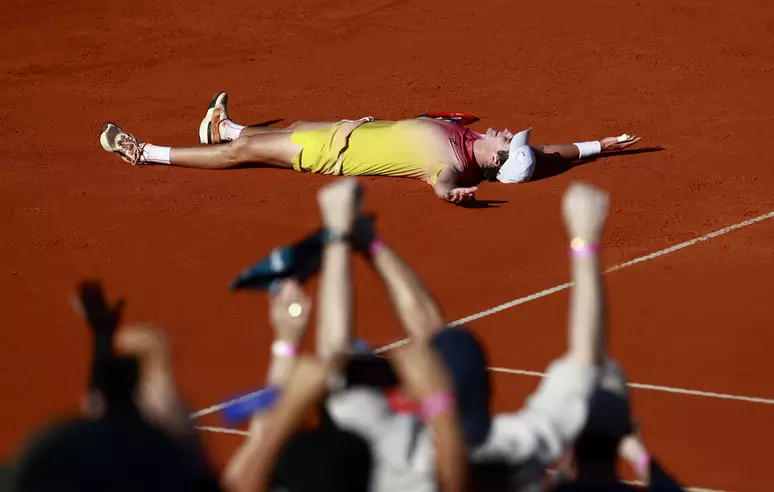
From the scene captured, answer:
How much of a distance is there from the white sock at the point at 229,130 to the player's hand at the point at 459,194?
215 centimetres

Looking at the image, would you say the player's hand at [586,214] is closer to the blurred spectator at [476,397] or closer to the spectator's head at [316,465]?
the blurred spectator at [476,397]

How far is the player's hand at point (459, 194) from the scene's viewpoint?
871cm

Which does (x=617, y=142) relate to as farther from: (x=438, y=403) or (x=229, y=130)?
(x=438, y=403)

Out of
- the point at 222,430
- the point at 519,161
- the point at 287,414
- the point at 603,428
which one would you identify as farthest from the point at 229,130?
the point at 287,414

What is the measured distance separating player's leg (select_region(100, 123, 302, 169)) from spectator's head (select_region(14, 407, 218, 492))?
703 centimetres

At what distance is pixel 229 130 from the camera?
10.1 m

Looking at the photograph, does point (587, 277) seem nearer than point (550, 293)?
Yes

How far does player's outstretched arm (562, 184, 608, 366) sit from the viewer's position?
4.03 metres

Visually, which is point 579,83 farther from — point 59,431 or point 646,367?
point 59,431

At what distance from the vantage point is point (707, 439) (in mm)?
5965

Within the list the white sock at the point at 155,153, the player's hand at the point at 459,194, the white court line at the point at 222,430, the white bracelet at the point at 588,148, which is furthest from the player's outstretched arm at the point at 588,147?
the white court line at the point at 222,430

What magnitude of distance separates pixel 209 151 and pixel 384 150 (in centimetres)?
148

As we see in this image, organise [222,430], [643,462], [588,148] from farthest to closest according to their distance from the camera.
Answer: [588,148] → [222,430] → [643,462]

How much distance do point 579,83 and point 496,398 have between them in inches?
216
